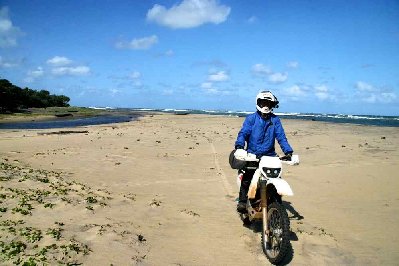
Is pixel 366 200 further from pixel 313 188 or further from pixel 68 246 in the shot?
pixel 68 246

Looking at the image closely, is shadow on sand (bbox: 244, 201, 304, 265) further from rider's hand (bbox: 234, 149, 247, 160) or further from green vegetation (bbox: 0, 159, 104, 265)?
green vegetation (bbox: 0, 159, 104, 265)

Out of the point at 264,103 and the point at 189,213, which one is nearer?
the point at 264,103

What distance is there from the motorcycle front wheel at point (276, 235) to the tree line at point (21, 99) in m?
62.1

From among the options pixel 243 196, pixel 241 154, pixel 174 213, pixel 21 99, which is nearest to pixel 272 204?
pixel 241 154

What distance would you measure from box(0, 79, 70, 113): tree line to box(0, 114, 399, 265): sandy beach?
52936mm

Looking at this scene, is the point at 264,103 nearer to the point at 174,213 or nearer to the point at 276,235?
the point at 276,235

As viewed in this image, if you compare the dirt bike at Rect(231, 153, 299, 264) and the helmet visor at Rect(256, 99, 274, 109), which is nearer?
the dirt bike at Rect(231, 153, 299, 264)

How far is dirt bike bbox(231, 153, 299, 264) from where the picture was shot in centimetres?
490

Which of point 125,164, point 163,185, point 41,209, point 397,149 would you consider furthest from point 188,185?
point 397,149

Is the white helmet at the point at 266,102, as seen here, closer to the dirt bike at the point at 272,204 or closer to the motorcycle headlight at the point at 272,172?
the dirt bike at the point at 272,204

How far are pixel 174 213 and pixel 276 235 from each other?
9.33 feet

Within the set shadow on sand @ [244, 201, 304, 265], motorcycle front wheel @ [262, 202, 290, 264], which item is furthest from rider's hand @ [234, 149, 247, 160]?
shadow on sand @ [244, 201, 304, 265]

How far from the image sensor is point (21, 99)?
71.3 meters

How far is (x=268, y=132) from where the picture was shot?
6.07 meters
